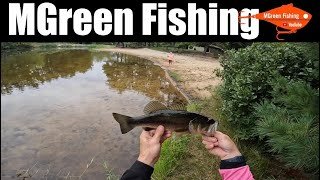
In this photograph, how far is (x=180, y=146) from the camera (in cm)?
630

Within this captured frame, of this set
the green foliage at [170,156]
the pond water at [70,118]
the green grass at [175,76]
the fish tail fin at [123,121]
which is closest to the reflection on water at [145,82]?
the pond water at [70,118]

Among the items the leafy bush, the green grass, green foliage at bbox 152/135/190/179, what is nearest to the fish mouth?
the leafy bush

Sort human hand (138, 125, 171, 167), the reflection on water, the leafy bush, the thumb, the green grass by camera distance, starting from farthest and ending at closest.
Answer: the green grass
the reflection on water
the leafy bush
the thumb
human hand (138, 125, 171, 167)

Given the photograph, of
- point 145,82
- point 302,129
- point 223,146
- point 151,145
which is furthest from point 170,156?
point 145,82

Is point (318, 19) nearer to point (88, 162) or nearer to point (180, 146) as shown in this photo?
point (180, 146)

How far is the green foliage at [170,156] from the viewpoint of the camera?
5480mm

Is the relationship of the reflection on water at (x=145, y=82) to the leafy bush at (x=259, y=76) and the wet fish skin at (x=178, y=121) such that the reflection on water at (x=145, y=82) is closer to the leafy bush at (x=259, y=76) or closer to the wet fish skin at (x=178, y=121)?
→ the leafy bush at (x=259, y=76)

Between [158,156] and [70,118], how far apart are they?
30.9 feet

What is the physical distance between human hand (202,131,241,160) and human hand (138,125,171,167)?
419mm

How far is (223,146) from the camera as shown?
241cm

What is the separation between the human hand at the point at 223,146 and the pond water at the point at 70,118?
2.40m

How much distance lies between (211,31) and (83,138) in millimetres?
5483

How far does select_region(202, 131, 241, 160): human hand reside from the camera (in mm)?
2400

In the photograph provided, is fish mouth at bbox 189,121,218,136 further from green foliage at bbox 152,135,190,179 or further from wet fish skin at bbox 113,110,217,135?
green foliage at bbox 152,135,190,179
